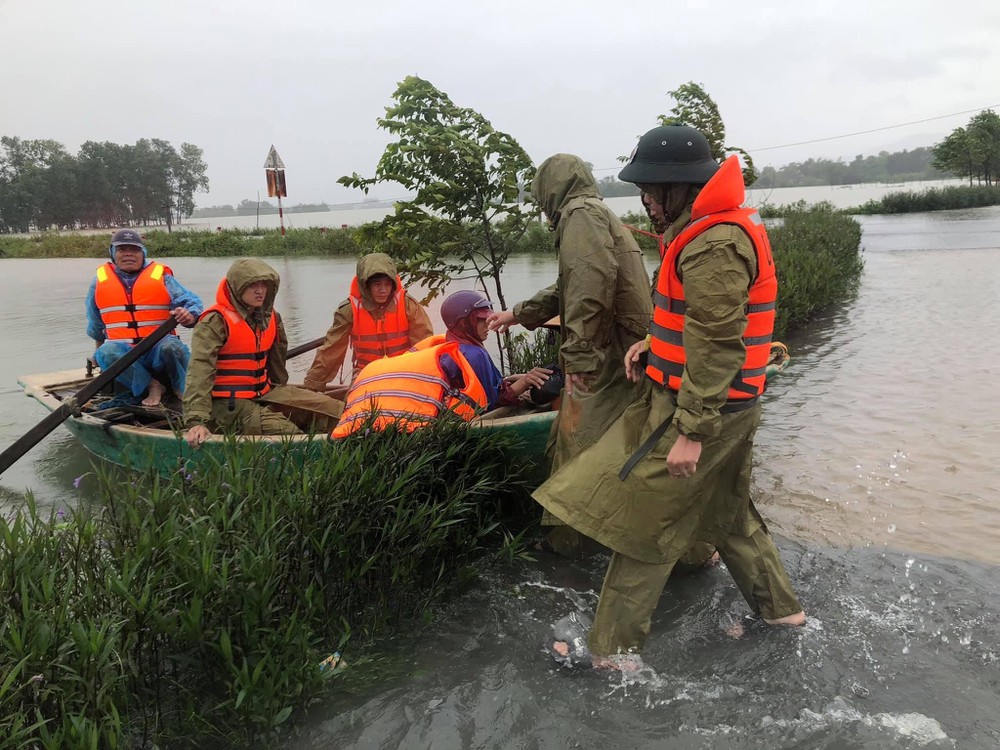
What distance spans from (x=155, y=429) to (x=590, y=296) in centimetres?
361

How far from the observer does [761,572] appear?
300 centimetres

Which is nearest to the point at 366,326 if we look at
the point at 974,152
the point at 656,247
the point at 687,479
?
the point at 687,479

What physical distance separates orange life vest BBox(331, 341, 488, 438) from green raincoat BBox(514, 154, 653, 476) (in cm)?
59

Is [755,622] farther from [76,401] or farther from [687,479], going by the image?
[76,401]

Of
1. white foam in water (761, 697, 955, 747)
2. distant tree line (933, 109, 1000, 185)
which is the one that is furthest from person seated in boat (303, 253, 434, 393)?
distant tree line (933, 109, 1000, 185)

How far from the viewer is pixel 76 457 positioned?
6.65 meters

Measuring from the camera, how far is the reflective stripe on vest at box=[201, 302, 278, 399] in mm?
4660

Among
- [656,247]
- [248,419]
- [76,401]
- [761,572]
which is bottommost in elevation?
[761,572]

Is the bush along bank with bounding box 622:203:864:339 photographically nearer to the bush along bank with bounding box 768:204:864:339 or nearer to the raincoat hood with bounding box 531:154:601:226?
the bush along bank with bounding box 768:204:864:339

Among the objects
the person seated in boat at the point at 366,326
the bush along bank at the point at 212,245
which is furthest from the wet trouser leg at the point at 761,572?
the bush along bank at the point at 212,245

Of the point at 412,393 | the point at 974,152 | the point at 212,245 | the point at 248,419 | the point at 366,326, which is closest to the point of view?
the point at 412,393

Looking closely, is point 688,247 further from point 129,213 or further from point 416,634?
point 129,213

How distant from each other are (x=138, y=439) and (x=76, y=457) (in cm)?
243

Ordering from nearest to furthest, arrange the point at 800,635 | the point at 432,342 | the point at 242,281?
the point at 800,635
the point at 432,342
the point at 242,281
